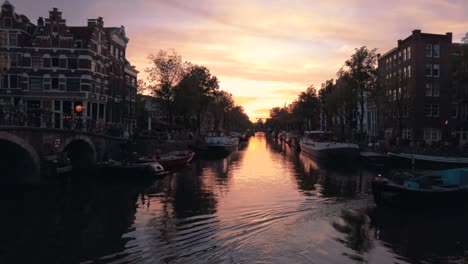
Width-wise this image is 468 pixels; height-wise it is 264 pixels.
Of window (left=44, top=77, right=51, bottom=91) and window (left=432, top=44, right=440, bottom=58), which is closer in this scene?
window (left=44, top=77, right=51, bottom=91)

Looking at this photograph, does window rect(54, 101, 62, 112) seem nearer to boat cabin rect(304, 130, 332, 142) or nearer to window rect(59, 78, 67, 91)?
window rect(59, 78, 67, 91)

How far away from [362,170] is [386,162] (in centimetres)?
471

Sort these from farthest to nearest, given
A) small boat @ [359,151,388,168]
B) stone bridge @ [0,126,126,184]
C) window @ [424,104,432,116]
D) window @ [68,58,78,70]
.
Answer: window @ [424,104,432,116]
window @ [68,58,78,70]
small boat @ [359,151,388,168]
stone bridge @ [0,126,126,184]

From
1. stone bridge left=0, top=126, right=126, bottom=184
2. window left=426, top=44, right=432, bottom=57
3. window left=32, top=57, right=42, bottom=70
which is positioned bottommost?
stone bridge left=0, top=126, right=126, bottom=184

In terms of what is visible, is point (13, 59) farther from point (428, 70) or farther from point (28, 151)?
point (428, 70)

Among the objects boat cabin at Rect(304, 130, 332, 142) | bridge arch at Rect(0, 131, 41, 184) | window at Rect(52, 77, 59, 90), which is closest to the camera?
bridge arch at Rect(0, 131, 41, 184)

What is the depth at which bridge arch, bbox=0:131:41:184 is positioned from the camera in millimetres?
31625

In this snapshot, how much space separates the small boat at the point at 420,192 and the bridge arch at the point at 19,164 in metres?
24.4

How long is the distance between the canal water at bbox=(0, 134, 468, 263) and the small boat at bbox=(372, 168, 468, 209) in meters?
0.67

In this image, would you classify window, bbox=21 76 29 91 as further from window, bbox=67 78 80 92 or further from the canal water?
the canal water

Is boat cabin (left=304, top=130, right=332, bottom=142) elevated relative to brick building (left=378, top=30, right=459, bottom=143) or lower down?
lower down

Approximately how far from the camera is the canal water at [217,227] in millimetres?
15812

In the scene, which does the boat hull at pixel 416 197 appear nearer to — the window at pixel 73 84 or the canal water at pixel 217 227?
the canal water at pixel 217 227

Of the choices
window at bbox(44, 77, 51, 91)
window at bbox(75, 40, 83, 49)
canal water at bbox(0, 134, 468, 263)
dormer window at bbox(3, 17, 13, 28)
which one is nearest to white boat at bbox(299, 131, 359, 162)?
canal water at bbox(0, 134, 468, 263)
